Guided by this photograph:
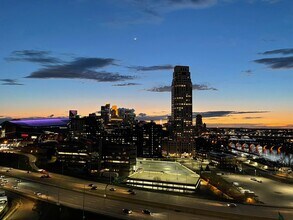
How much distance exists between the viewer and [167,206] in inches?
1257

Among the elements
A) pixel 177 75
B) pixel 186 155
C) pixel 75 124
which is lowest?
pixel 186 155

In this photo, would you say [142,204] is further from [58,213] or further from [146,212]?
[58,213]

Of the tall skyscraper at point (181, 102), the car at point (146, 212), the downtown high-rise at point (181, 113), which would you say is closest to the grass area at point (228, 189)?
→ the car at point (146, 212)

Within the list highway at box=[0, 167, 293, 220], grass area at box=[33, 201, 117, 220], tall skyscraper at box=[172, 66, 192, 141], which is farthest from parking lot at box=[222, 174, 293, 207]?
tall skyscraper at box=[172, 66, 192, 141]

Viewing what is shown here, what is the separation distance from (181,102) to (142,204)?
3744 inches

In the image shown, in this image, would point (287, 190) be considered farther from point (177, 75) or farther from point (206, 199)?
point (177, 75)

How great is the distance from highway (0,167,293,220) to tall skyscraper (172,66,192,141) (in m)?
80.4

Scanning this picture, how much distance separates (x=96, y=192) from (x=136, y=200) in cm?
719

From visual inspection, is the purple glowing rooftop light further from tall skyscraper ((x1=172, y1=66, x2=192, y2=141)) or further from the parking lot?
the parking lot

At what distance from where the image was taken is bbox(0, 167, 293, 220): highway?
97.3ft

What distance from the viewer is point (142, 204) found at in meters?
33.3

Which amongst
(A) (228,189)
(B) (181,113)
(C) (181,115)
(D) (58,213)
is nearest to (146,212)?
(D) (58,213)

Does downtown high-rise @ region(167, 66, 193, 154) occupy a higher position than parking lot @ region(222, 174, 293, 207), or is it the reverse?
downtown high-rise @ region(167, 66, 193, 154)

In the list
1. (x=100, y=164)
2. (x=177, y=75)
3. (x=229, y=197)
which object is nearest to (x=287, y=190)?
(x=229, y=197)
